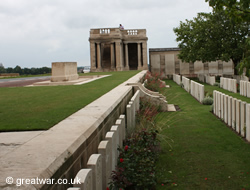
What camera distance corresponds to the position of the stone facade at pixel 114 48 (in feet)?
144

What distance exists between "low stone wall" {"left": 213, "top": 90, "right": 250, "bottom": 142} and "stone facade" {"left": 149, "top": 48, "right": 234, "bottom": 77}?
1269 inches

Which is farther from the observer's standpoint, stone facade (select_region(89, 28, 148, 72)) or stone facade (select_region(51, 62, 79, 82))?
stone facade (select_region(89, 28, 148, 72))

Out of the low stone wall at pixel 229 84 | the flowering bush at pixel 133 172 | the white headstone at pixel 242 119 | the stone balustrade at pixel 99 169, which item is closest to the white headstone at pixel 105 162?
the stone balustrade at pixel 99 169

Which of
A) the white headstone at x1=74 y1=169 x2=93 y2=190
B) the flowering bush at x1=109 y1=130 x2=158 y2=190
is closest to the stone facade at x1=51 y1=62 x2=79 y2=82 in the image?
the flowering bush at x1=109 y1=130 x2=158 y2=190

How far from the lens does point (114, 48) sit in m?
45.4

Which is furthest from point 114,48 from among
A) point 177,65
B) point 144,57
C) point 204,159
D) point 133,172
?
point 133,172

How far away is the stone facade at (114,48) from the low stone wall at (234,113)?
33.4 m

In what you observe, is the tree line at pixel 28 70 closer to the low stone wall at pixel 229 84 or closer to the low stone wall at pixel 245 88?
the low stone wall at pixel 229 84

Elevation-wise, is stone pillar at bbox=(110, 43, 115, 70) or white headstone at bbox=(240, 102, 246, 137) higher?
stone pillar at bbox=(110, 43, 115, 70)

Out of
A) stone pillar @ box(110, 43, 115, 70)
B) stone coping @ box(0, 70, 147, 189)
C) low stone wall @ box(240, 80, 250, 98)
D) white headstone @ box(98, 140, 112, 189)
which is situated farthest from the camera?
stone pillar @ box(110, 43, 115, 70)

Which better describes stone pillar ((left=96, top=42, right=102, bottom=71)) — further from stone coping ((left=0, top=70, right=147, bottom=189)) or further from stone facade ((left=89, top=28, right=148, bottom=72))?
stone coping ((left=0, top=70, right=147, bottom=189))

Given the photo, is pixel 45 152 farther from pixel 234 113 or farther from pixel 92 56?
pixel 92 56

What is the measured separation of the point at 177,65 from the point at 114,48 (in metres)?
9.70

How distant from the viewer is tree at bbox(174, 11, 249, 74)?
92.8ft
